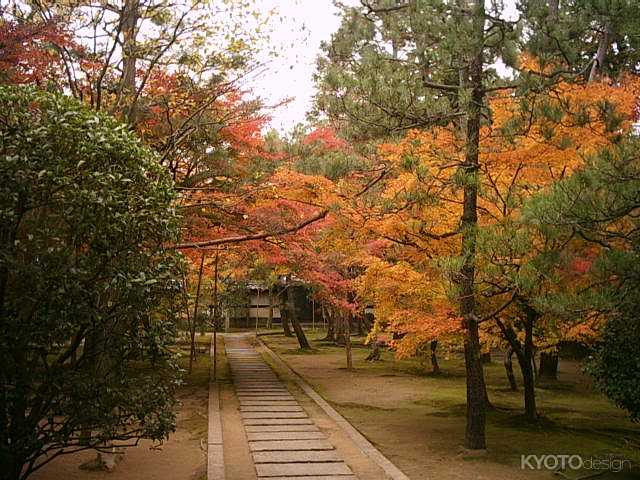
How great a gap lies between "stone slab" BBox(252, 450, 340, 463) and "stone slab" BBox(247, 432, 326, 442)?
0.78 metres

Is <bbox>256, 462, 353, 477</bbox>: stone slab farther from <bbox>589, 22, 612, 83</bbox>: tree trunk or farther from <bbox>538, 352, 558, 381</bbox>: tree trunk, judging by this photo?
<bbox>538, 352, 558, 381</bbox>: tree trunk

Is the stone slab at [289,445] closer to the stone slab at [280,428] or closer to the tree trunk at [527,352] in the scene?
the stone slab at [280,428]

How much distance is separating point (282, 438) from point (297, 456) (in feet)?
3.41

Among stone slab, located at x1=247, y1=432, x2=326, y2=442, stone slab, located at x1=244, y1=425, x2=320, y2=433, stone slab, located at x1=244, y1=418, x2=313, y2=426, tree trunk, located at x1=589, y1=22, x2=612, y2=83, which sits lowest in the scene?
stone slab, located at x1=244, y1=418, x2=313, y2=426

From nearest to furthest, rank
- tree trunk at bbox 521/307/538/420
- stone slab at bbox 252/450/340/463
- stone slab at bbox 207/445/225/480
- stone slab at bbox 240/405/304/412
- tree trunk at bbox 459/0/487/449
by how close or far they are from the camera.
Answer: stone slab at bbox 207/445/225/480 < stone slab at bbox 252/450/340/463 < tree trunk at bbox 459/0/487/449 < tree trunk at bbox 521/307/538/420 < stone slab at bbox 240/405/304/412

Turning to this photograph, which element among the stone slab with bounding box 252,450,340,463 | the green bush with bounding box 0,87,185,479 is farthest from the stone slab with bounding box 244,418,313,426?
the green bush with bounding box 0,87,185,479

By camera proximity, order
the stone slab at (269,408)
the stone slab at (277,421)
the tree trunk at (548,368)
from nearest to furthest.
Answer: the stone slab at (277,421), the stone slab at (269,408), the tree trunk at (548,368)

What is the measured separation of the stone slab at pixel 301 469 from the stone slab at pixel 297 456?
173 mm

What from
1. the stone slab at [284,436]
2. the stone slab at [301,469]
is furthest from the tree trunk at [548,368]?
the stone slab at [301,469]

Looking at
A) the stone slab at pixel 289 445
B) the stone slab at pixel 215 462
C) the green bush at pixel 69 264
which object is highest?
the green bush at pixel 69 264

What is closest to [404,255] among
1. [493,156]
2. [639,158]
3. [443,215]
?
[443,215]

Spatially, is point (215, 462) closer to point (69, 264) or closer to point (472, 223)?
point (69, 264)

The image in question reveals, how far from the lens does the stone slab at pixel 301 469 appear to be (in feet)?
21.7

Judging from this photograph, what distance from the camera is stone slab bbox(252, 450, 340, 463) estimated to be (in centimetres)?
717
